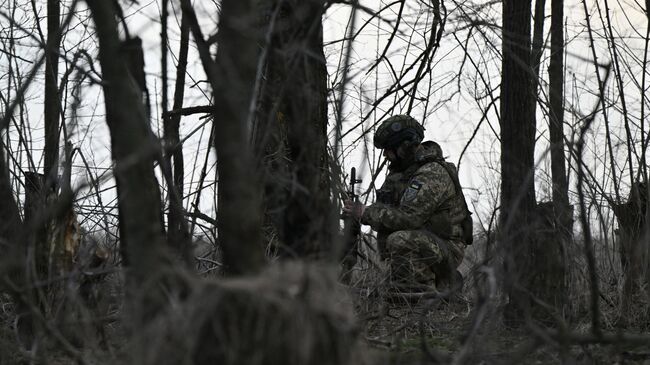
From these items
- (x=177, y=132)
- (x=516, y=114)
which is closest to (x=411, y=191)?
(x=516, y=114)

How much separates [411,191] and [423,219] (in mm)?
212

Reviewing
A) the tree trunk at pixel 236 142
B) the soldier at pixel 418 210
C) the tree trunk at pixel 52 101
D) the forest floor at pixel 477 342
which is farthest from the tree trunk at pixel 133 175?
the soldier at pixel 418 210

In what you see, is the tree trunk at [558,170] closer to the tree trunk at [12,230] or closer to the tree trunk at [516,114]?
the tree trunk at [516,114]

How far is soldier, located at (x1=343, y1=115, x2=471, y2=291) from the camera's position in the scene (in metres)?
5.69

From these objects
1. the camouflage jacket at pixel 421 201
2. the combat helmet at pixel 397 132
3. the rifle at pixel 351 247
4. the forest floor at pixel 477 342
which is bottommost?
the forest floor at pixel 477 342

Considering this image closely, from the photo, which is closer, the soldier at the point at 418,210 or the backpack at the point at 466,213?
the soldier at the point at 418,210

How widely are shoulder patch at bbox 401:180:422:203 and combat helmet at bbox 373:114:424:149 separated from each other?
28cm

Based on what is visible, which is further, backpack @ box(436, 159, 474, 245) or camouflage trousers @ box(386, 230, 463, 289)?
backpack @ box(436, 159, 474, 245)

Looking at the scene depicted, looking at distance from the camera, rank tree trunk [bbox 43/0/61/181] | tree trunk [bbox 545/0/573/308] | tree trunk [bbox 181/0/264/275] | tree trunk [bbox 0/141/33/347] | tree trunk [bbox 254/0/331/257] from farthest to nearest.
Result: tree trunk [bbox 545/0/573/308], tree trunk [bbox 43/0/61/181], tree trunk [bbox 0/141/33/347], tree trunk [bbox 254/0/331/257], tree trunk [bbox 181/0/264/275]

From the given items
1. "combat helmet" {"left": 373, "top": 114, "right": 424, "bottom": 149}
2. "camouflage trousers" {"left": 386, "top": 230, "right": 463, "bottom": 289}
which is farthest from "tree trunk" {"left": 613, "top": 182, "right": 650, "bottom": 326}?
"combat helmet" {"left": 373, "top": 114, "right": 424, "bottom": 149}

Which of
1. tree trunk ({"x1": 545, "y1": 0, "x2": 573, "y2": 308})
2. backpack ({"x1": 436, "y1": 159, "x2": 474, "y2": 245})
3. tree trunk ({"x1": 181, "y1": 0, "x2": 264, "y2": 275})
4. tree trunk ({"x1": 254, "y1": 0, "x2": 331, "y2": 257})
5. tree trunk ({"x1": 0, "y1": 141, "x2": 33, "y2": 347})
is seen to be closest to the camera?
tree trunk ({"x1": 181, "y1": 0, "x2": 264, "y2": 275})

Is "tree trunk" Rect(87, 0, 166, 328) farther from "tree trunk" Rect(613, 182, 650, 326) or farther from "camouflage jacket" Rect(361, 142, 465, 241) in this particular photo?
"camouflage jacket" Rect(361, 142, 465, 241)

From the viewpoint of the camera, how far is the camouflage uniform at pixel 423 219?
570cm

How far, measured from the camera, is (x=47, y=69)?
4.25 metres
